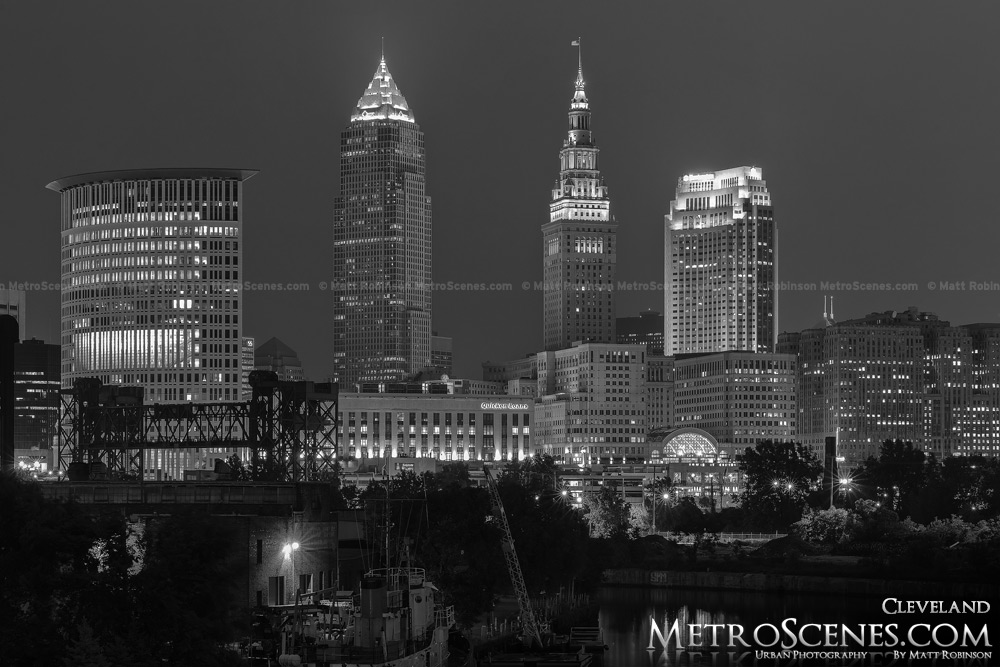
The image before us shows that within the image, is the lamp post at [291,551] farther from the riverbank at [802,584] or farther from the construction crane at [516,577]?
the riverbank at [802,584]

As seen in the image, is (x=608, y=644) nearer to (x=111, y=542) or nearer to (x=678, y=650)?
(x=678, y=650)

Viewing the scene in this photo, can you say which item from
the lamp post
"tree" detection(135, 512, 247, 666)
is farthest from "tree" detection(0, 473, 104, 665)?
the lamp post

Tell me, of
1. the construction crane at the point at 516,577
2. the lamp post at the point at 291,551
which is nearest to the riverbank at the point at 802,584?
the construction crane at the point at 516,577

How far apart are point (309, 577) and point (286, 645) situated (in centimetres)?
2091

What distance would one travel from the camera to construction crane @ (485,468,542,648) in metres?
114

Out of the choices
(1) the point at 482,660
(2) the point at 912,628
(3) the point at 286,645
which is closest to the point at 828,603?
(2) the point at 912,628

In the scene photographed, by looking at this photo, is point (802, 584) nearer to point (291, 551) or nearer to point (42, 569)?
point (291, 551)

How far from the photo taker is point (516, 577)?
124 meters

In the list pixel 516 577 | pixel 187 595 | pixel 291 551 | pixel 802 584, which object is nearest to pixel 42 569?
pixel 187 595

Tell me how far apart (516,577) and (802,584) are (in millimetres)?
66721

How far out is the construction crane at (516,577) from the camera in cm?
11425

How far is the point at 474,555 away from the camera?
12012 centimetres

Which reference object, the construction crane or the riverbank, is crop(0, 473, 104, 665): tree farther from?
the riverbank

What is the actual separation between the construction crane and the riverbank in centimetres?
5494
